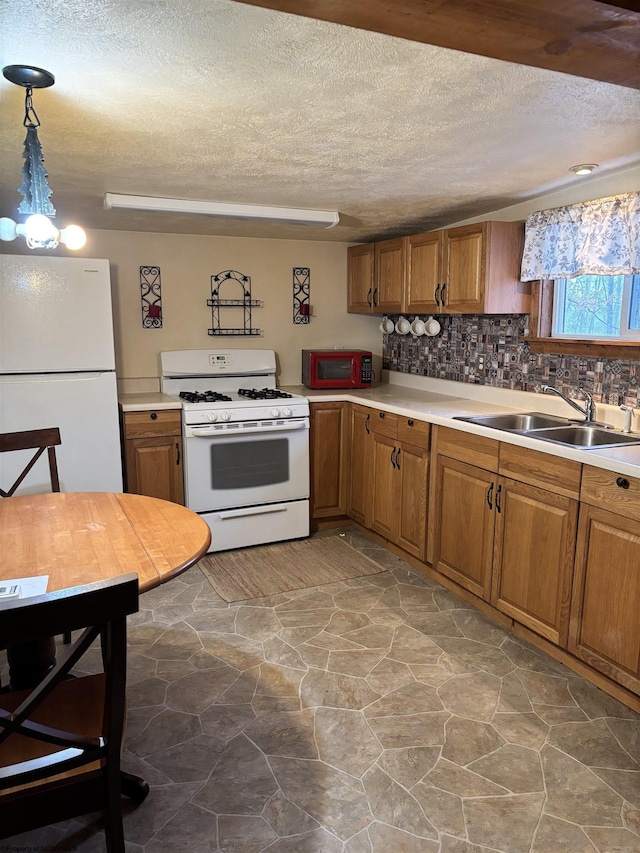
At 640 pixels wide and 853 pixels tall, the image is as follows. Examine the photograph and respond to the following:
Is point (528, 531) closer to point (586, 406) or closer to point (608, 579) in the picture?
point (608, 579)

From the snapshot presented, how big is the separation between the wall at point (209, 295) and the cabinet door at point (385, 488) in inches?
47.1

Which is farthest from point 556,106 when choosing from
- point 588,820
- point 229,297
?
point 229,297

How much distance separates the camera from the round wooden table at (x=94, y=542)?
1.59 meters

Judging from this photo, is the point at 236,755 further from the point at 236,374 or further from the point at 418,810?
the point at 236,374

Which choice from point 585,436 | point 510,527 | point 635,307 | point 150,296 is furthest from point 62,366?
point 635,307

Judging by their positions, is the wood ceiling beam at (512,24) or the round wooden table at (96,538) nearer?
the wood ceiling beam at (512,24)

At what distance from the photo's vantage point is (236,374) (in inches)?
175

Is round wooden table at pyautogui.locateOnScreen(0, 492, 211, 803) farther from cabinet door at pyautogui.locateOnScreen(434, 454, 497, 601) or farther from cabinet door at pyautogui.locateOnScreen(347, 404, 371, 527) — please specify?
cabinet door at pyautogui.locateOnScreen(347, 404, 371, 527)

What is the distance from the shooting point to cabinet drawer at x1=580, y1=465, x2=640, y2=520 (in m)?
2.15

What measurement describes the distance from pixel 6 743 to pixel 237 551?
8.08 feet

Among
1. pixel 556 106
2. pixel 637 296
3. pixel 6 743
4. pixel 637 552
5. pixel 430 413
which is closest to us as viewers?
pixel 6 743

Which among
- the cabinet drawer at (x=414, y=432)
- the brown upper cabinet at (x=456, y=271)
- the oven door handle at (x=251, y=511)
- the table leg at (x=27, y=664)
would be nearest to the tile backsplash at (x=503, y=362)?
the brown upper cabinet at (x=456, y=271)

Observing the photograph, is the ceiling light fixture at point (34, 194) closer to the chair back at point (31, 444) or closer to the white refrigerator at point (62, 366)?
the chair back at point (31, 444)

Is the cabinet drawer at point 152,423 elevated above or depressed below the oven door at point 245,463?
above
